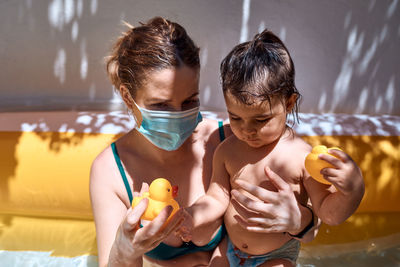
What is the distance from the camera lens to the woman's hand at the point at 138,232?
56.7 inches

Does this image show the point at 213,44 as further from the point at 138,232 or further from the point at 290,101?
the point at 138,232

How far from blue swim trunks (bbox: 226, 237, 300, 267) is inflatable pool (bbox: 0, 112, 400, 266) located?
48.8 inches

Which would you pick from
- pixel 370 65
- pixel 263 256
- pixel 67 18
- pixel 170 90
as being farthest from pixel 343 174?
pixel 67 18

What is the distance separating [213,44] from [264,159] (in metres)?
2.62

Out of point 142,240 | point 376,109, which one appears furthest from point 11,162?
point 376,109

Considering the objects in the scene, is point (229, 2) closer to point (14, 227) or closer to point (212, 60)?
point (212, 60)

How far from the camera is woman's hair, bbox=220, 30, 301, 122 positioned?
1.65 meters

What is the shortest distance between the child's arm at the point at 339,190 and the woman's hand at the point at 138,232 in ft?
2.03

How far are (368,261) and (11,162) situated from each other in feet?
9.94

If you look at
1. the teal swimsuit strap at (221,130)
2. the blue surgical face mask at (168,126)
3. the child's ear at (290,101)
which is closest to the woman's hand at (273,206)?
the child's ear at (290,101)

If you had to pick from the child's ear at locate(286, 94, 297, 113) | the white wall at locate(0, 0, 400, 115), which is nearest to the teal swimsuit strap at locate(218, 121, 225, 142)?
the child's ear at locate(286, 94, 297, 113)

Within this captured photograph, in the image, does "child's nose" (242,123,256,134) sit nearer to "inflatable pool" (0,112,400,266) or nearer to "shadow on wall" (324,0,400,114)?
"inflatable pool" (0,112,400,266)

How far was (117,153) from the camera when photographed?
2225 mm

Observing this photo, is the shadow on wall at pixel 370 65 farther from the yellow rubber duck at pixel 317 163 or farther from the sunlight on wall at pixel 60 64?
the yellow rubber duck at pixel 317 163
